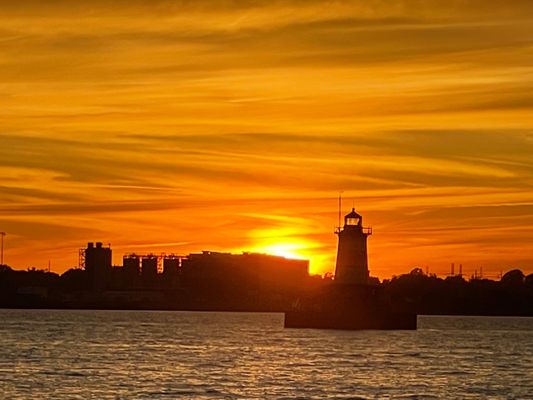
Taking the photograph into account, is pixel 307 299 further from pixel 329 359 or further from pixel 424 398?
pixel 424 398

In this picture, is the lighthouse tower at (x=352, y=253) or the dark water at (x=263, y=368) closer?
the dark water at (x=263, y=368)

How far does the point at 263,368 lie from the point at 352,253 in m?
53.9

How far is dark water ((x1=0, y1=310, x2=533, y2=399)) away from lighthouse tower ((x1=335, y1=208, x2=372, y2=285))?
668 cm

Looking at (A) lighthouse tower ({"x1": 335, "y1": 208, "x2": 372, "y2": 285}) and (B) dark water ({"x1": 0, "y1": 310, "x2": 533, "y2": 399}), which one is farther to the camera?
(A) lighthouse tower ({"x1": 335, "y1": 208, "x2": 372, "y2": 285})

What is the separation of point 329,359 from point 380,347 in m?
23.8

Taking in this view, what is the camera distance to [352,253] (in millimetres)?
151875

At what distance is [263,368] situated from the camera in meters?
99.2

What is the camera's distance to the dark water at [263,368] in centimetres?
8000

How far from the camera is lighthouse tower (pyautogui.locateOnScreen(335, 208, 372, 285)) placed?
151625 millimetres

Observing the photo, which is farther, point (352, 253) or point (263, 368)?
point (352, 253)

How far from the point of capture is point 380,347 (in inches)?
5271

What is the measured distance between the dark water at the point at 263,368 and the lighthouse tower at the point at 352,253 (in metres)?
6.68

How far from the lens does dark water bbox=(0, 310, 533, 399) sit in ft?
262

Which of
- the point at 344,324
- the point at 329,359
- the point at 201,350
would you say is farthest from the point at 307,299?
the point at 329,359
